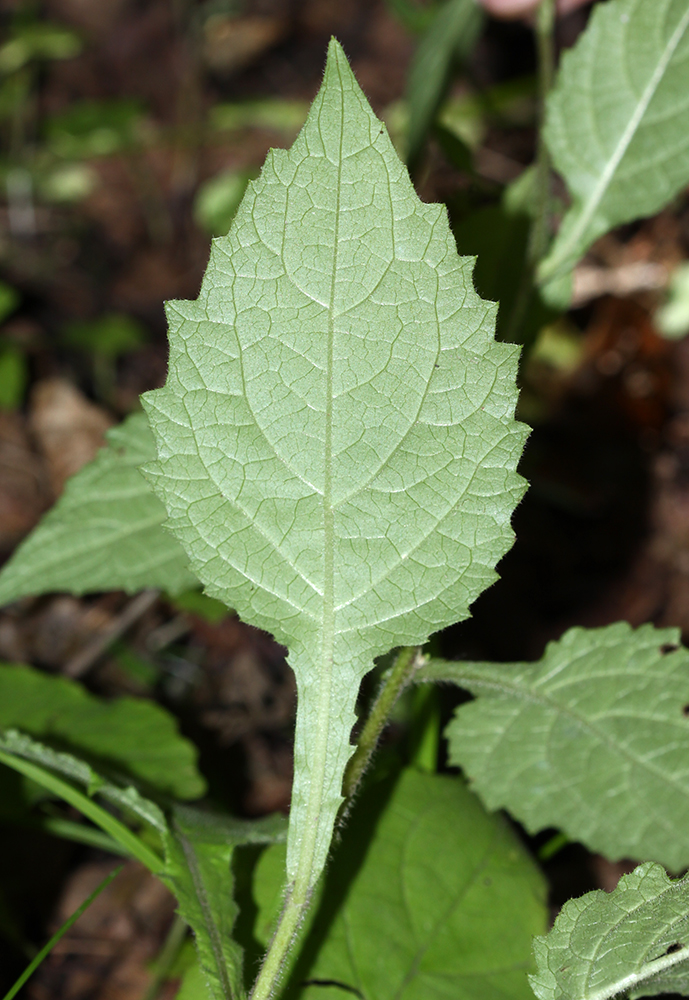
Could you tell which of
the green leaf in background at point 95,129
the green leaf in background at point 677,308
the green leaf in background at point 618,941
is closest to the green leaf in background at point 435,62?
the green leaf in background at point 618,941

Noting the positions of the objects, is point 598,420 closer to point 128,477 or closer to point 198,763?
point 198,763

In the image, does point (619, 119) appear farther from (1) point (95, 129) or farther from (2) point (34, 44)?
(2) point (34, 44)

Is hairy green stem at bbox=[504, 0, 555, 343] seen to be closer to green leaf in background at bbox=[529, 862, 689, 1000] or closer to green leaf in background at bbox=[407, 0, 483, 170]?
green leaf in background at bbox=[407, 0, 483, 170]

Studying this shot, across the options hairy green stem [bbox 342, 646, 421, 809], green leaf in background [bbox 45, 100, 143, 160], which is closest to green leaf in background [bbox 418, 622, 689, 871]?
hairy green stem [bbox 342, 646, 421, 809]

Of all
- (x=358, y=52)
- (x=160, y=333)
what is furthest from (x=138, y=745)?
(x=358, y=52)

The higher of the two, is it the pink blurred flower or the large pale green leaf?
the pink blurred flower

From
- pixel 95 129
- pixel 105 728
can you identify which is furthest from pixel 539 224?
pixel 95 129
